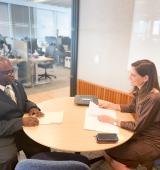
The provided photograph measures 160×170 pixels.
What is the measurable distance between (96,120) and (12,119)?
0.72m

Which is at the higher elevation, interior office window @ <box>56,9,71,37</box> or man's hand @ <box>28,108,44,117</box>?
interior office window @ <box>56,9,71,37</box>

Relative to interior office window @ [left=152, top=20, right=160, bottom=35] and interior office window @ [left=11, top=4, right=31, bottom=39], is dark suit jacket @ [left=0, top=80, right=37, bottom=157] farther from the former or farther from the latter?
interior office window @ [left=11, top=4, right=31, bottom=39]

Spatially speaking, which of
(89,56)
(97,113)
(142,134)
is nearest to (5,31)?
(89,56)

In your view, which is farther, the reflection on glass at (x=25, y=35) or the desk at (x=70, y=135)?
the reflection on glass at (x=25, y=35)

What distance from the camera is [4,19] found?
5.18 m

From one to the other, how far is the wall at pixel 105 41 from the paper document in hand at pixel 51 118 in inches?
47.1

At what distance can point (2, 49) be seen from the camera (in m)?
4.72

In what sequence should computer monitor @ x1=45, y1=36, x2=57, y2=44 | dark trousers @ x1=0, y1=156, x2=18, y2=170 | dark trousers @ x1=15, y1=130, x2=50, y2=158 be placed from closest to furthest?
dark trousers @ x1=0, y1=156, x2=18, y2=170
dark trousers @ x1=15, y1=130, x2=50, y2=158
computer monitor @ x1=45, y1=36, x2=57, y2=44

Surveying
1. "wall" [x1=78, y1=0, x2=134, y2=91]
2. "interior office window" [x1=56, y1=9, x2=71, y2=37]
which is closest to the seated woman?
"wall" [x1=78, y1=0, x2=134, y2=91]

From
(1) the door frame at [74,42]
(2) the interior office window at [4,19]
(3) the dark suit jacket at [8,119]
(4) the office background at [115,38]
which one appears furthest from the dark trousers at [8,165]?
(2) the interior office window at [4,19]

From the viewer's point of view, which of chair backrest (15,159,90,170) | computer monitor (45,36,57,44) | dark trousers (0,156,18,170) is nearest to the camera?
chair backrest (15,159,90,170)

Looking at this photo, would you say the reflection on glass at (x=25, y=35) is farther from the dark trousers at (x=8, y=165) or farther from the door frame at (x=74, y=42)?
the dark trousers at (x=8, y=165)

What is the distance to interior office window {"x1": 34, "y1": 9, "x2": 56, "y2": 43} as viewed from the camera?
5.82 meters

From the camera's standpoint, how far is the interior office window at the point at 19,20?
5246mm
